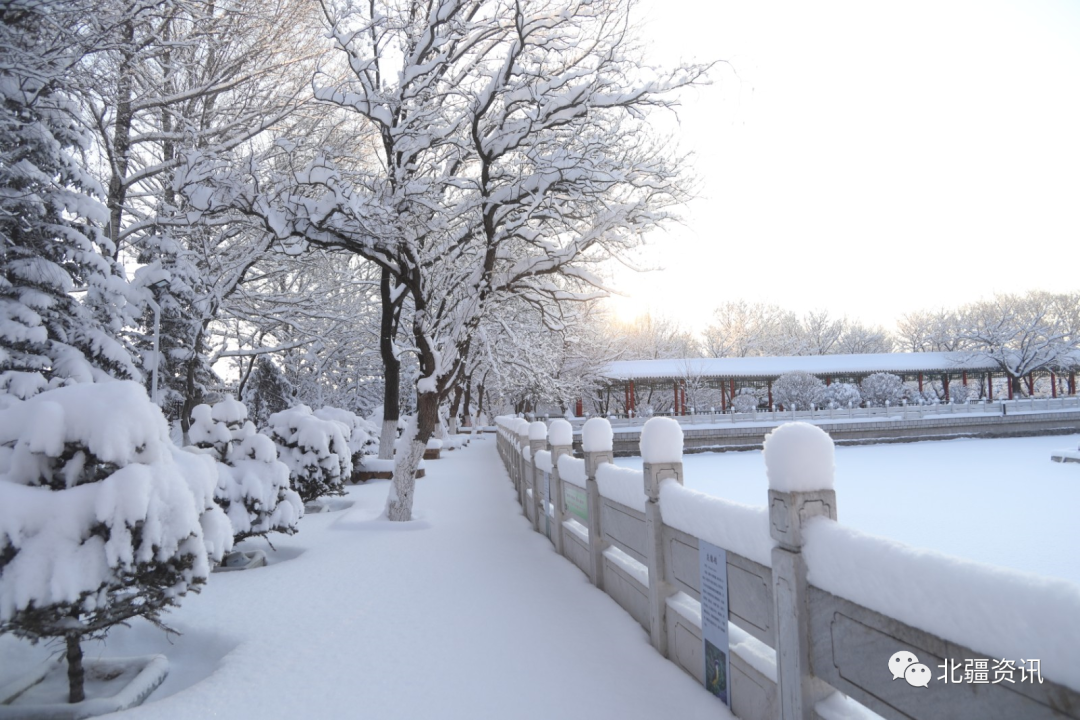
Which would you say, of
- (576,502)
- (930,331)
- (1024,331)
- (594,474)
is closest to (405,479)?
(576,502)

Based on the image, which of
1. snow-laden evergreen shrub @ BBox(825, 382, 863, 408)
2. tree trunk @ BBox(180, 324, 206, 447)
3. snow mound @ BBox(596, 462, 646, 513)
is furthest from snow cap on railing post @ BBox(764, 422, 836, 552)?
snow-laden evergreen shrub @ BBox(825, 382, 863, 408)

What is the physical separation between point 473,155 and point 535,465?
565 centimetres

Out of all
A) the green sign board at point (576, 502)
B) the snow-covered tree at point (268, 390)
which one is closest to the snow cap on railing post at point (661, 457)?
the green sign board at point (576, 502)

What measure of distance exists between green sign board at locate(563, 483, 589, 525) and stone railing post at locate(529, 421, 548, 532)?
7.33 feet

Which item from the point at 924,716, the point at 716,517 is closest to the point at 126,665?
the point at 716,517

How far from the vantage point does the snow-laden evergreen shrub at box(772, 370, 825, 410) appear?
148 feet

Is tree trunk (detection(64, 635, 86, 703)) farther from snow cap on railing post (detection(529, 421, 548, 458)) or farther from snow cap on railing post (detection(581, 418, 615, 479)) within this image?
snow cap on railing post (detection(529, 421, 548, 458))

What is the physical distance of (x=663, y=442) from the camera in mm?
4398

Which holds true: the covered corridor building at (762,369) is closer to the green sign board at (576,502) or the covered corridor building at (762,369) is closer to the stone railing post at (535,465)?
the stone railing post at (535,465)

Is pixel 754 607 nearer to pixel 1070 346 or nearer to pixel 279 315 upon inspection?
pixel 279 315

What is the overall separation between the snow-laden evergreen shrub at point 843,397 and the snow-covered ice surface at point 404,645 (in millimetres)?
44558

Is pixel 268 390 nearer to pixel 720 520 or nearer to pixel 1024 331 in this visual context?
pixel 720 520

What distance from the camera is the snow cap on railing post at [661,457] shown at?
4395 mm

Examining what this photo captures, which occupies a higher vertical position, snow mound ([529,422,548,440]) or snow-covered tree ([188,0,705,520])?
snow-covered tree ([188,0,705,520])
